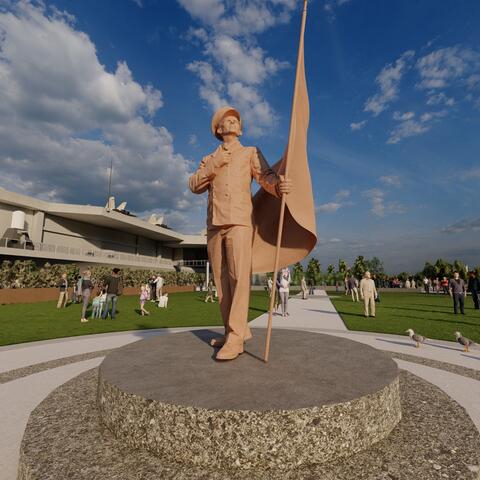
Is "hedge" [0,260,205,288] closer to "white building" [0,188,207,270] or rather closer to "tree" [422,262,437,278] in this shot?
"white building" [0,188,207,270]

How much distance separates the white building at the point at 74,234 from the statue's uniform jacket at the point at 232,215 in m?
25.9

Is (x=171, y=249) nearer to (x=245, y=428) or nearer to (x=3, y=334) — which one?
(x=3, y=334)

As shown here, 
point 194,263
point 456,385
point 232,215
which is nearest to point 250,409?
point 232,215

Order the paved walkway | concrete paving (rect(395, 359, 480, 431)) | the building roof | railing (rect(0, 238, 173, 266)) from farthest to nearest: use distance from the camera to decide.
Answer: the building roof < railing (rect(0, 238, 173, 266)) < concrete paving (rect(395, 359, 480, 431)) < the paved walkway

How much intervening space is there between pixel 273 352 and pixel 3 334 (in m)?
8.29

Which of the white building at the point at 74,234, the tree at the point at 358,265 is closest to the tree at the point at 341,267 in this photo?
the tree at the point at 358,265

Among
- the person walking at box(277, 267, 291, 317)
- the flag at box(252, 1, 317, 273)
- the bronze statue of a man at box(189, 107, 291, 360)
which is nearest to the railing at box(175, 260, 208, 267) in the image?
the person walking at box(277, 267, 291, 317)

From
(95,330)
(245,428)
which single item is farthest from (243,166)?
(95,330)

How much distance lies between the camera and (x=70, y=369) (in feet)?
17.1

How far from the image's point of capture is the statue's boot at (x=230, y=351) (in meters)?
3.43

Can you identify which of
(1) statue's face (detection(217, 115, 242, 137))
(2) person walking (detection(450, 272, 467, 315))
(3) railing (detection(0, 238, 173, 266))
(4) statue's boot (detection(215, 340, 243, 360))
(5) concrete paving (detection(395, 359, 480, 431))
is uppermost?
(3) railing (detection(0, 238, 173, 266))

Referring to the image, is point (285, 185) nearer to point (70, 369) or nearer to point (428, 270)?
point (70, 369)

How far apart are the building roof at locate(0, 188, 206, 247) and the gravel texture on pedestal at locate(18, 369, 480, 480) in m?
30.3

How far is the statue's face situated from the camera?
Result: 410cm
